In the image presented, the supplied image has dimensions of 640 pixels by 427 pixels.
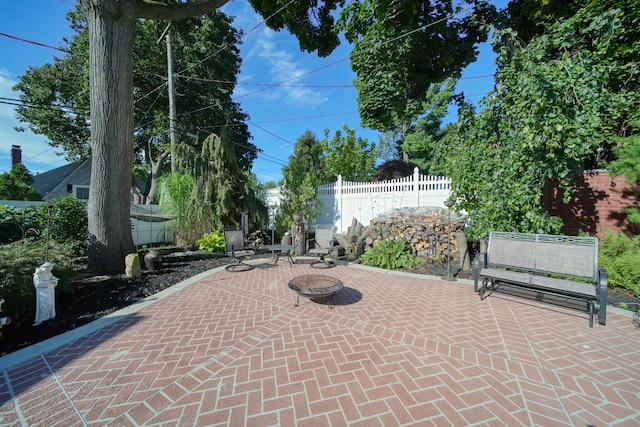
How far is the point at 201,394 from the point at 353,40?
10.0 m

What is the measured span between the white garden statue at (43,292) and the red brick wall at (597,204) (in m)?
10.2

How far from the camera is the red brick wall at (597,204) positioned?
5.35 m

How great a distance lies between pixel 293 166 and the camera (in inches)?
402

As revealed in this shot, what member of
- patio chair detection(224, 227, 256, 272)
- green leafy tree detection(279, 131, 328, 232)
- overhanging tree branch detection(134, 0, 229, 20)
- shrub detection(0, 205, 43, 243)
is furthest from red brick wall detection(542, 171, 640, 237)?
shrub detection(0, 205, 43, 243)

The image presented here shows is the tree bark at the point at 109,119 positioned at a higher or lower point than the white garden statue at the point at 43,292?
higher

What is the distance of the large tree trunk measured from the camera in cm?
509

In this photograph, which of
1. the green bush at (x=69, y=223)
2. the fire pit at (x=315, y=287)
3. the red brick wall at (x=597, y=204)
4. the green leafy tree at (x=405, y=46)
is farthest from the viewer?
the green leafy tree at (x=405, y=46)

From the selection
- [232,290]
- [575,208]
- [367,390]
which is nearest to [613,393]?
[367,390]

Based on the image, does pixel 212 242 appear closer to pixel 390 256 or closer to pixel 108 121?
pixel 108 121

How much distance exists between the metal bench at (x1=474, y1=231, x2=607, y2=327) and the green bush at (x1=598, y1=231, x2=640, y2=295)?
1.01 metres

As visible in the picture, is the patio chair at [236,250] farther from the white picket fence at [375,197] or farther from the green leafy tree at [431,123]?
the green leafy tree at [431,123]

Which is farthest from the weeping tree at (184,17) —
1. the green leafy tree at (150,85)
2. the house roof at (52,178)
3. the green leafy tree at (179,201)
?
the house roof at (52,178)

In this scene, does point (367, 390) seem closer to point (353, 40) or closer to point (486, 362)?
point (486, 362)

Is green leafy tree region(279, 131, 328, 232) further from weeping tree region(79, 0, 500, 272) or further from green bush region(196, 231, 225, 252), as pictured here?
weeping tree region(79, 0, 500, 272)
